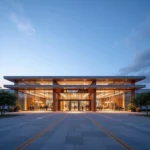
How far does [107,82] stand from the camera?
193ft

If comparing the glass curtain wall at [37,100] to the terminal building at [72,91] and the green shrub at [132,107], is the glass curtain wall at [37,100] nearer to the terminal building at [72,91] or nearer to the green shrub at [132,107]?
the terminal building at [72,91]

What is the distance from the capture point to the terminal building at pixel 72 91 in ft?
180

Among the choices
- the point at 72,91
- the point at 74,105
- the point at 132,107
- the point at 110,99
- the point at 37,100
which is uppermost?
the point at 72,91

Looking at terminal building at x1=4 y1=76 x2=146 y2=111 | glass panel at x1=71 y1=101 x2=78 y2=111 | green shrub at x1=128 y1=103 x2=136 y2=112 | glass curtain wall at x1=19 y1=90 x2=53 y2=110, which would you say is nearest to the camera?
green shrub at x1=128 y1=103 x2=136 y2=112

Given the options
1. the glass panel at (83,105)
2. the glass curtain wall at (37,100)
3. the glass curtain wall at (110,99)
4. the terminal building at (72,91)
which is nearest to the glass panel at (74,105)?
the terminal building at (72,91)

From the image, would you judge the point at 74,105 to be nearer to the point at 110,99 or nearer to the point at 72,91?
the point at 72,91

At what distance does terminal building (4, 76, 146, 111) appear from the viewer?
2165 inches

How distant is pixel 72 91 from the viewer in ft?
197

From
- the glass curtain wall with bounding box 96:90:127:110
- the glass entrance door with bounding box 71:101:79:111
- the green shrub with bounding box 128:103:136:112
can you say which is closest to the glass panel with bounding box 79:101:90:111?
the glass entrance door with bounding box 71:101:79:111

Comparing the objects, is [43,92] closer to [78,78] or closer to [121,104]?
[78,78]

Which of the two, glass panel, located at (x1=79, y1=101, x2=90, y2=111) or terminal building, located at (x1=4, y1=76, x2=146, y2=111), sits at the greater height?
terminal building, located at (x1=4, y1=76, x2=146, y2=111)

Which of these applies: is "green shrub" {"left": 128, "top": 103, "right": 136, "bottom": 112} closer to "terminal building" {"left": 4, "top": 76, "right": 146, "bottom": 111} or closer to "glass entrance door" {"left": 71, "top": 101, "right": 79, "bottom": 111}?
"terminal building" {"left": 4, "top": 76, "right": 146, "bottom": 111}

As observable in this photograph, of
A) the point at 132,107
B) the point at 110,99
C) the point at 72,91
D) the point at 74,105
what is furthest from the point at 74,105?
the point at 132,107

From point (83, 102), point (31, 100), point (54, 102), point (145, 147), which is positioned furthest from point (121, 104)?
point (145, 147)
